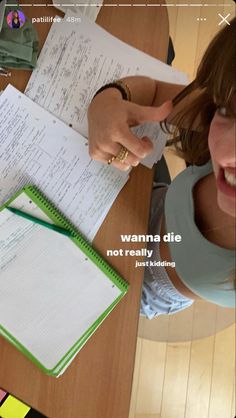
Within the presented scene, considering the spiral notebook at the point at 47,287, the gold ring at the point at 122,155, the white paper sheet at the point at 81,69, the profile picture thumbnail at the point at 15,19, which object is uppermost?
the profile picture thumbnail at the point at 15,19

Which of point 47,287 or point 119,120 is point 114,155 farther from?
point 47,287

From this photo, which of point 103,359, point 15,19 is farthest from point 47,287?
point 15,19

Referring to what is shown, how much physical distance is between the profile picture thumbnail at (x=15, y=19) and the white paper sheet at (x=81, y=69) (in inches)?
1.9

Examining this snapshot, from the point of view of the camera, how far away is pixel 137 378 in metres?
1.06

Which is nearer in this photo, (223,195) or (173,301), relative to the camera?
(223,195)

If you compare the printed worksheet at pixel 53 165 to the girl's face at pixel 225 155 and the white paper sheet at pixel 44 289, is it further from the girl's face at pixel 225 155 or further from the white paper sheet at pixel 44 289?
the girl's face at pixel 225 155

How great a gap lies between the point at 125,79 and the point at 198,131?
133 millimetres

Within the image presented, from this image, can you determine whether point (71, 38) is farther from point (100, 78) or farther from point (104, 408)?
point (104, 408)

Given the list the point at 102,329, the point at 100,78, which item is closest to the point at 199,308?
the point at 102,329

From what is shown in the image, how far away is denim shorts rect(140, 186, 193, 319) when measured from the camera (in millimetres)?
659

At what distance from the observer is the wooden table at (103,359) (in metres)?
0.59

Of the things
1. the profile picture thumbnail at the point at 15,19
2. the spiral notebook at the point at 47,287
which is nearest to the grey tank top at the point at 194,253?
the spiral notebook at the point at 47,287

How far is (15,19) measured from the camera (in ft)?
2.08

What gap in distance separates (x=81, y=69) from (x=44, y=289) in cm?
33
